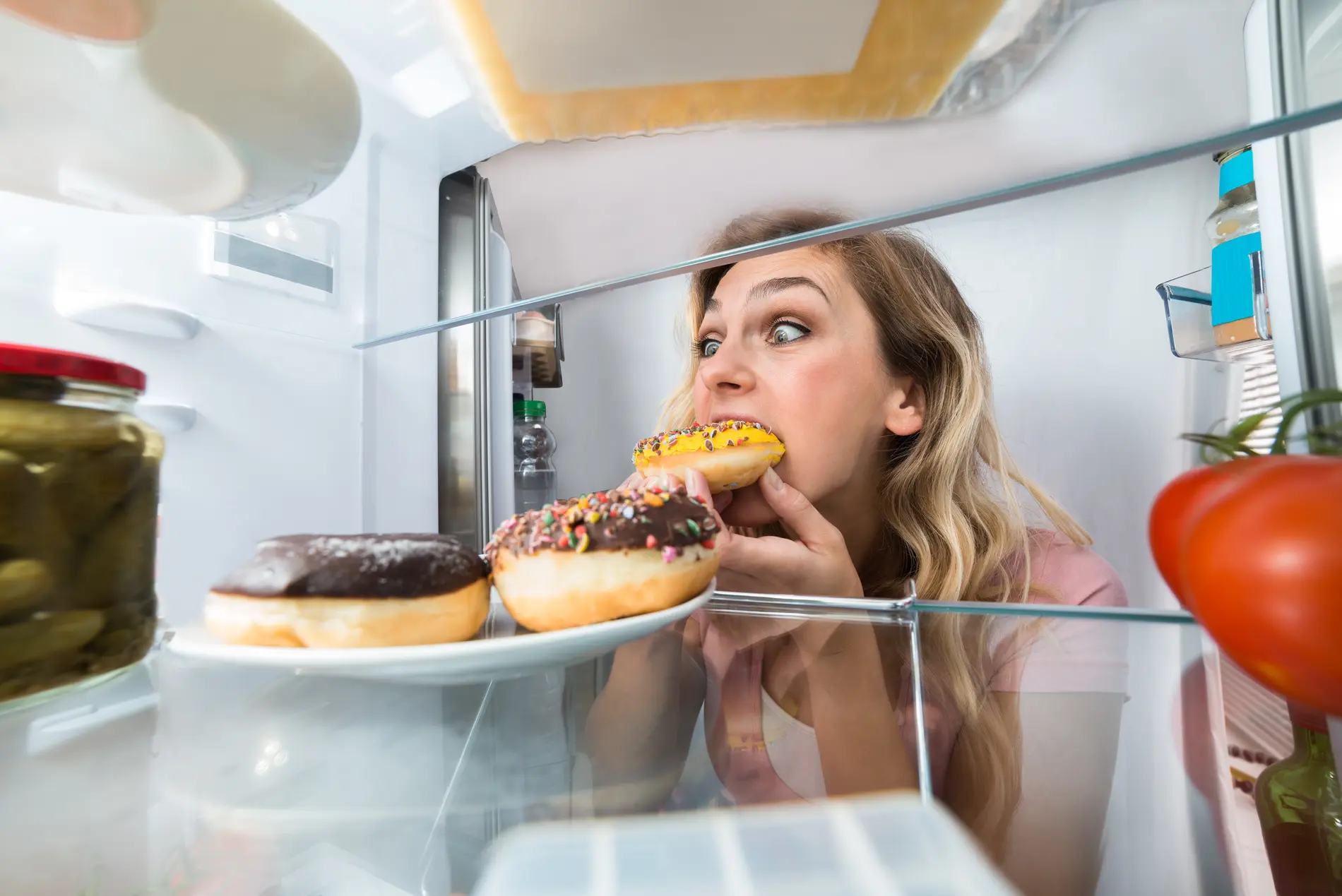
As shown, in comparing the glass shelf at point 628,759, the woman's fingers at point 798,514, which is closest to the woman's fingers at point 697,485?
the woman's fingers at point 798,514

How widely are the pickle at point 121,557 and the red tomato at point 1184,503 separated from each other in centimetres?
72

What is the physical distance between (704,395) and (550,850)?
94 cm

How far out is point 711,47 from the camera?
1.31ft

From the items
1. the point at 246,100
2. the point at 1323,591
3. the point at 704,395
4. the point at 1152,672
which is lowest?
the point at 1152,672

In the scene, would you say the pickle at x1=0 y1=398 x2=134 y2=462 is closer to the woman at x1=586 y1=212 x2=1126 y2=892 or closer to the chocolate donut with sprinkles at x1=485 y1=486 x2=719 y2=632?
the chocolate donut with sprinkles at x1=485 y1=486 x2=719 y2=632

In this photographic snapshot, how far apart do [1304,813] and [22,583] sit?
Result: 71 cm

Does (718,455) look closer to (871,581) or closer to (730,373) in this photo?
(730,373)

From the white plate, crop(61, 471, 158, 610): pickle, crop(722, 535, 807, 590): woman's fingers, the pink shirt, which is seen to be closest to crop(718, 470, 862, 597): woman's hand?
crop(722, 535, 807, 590): woman's fingers

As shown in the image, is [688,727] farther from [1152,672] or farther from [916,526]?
[916,526]

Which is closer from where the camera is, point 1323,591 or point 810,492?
point 1323,591

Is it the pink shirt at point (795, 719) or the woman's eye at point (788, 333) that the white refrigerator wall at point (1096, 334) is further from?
the pink shirt at point (795, 719)

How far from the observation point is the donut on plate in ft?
1.16

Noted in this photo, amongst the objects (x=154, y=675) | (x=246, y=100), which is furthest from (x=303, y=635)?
(x=246, y=100)

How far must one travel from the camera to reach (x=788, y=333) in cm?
109
